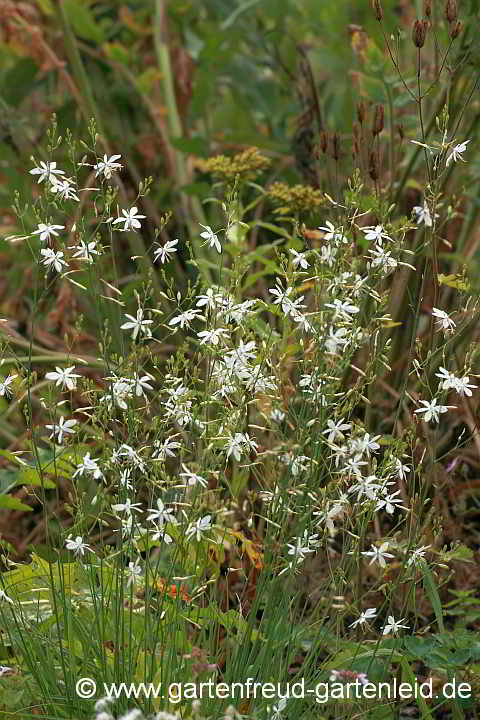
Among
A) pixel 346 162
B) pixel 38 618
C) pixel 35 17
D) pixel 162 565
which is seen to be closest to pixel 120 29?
pixel 35 17

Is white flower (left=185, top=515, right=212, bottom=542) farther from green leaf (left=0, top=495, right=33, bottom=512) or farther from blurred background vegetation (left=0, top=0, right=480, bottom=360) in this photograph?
blurred background vegetation (left=0, top=0, right=480, bottom=360)

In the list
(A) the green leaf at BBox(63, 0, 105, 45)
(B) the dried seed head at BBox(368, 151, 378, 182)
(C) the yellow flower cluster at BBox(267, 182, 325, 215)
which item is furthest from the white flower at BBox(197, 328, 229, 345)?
(A) the green leaf at BBox(63, 0, 105, 45)

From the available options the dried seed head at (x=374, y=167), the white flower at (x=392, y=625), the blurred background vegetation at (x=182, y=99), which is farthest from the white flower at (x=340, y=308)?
the blurred background vegetation at (x=182, y=99)

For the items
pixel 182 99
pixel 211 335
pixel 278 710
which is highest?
pixel 211 335

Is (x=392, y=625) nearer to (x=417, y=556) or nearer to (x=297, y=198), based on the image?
(x=417, y=556)

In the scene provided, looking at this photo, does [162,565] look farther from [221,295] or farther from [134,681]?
[221,295]

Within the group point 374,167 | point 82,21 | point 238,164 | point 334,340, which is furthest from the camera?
point 82,21

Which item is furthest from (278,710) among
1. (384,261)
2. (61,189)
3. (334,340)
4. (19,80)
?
(19,80)

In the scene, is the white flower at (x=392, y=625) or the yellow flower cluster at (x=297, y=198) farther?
the yellow flower cluster at (x=297, y=198)

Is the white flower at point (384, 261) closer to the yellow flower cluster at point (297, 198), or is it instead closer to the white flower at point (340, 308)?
the white flower at point (340, 308)

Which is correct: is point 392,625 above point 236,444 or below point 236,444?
below

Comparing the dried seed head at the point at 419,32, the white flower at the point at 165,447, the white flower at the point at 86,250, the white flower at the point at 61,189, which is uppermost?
the dried seed head at the point at 419,32
